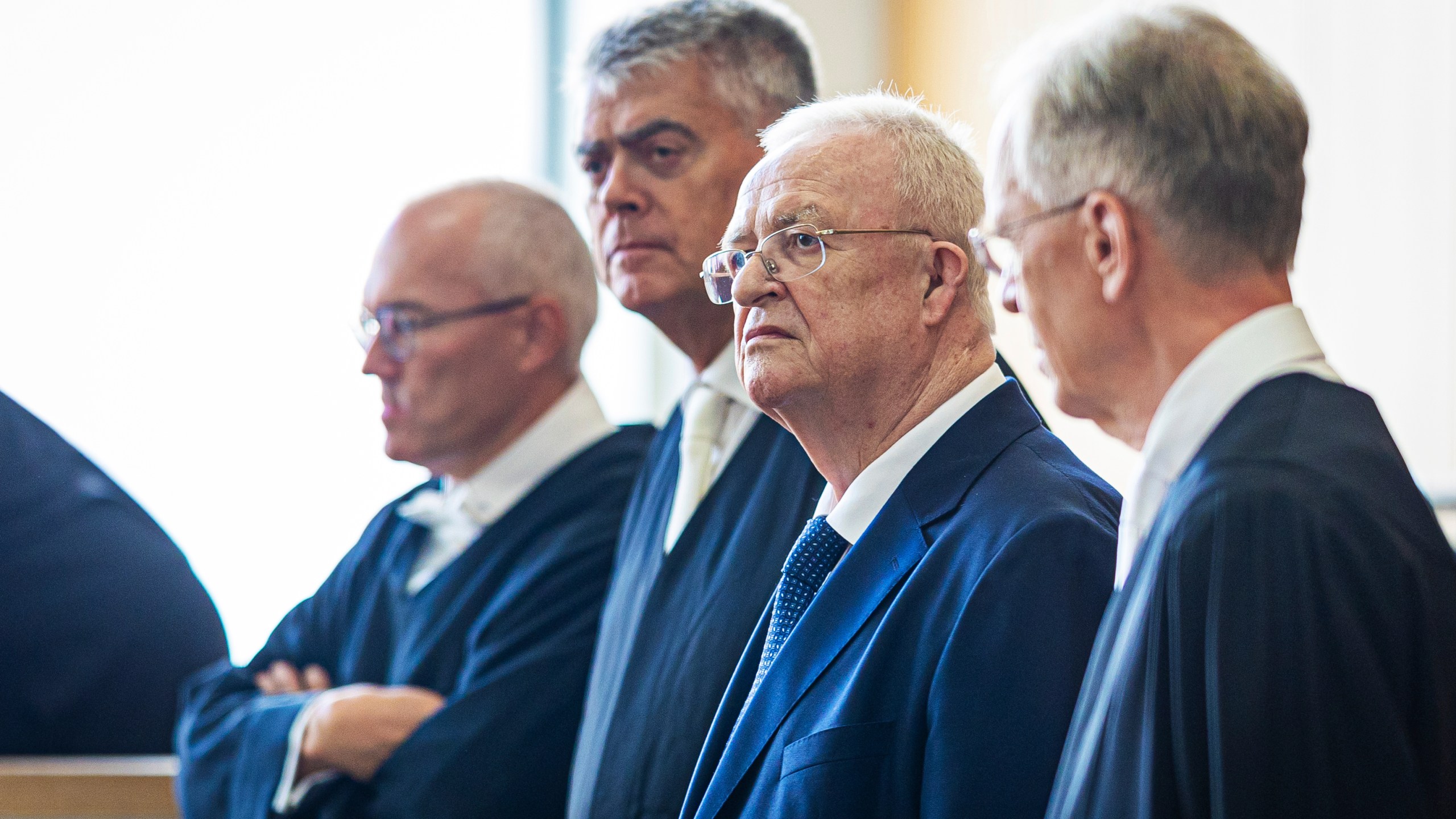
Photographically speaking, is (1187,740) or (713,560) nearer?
(1187,740)

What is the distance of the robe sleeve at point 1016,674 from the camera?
1077 mm

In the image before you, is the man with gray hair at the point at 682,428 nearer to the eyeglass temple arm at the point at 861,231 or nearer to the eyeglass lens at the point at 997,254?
the eyeglass temple arm at the point at 861,231

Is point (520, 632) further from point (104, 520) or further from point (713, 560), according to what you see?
point (104, 520)

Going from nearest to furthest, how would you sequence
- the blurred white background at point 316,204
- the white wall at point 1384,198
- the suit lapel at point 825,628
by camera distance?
the suit lapel at point 825,628 < the white wall at point 1384,198 < the blurred white background at point 316,204

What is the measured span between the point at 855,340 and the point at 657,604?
54cm

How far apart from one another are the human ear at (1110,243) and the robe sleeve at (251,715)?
143 cm

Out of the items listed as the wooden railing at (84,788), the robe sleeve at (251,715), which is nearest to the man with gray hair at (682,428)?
the robe sleeve at (251,715)

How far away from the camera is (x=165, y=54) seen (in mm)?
3689

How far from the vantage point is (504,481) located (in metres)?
2.21

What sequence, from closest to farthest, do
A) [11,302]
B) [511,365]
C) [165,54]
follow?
[511,365]
[11,302]
[165,54]

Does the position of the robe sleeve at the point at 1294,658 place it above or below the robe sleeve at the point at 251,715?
above

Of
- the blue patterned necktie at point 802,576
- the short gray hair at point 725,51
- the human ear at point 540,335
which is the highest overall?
the short gray hair at point 725,51

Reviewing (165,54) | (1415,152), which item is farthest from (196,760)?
(1415,152)

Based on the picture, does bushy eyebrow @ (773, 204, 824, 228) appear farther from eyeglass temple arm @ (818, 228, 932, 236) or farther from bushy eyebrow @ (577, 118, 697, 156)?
bushy eyebrow @ (577, 118, 697, 156)
